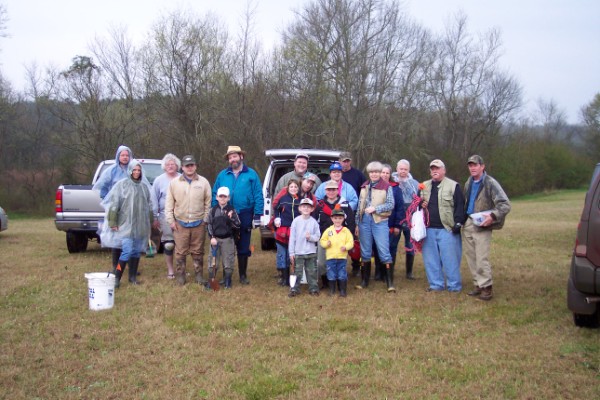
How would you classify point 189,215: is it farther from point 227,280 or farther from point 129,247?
point 227,280

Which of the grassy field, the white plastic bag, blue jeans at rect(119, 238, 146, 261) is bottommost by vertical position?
the grassy field

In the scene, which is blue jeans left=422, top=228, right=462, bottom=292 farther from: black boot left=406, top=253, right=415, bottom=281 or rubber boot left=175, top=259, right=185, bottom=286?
rubber boot left=175, top=259, right=185, bottom=286

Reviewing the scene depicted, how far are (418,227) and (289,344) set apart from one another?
9.83 feet

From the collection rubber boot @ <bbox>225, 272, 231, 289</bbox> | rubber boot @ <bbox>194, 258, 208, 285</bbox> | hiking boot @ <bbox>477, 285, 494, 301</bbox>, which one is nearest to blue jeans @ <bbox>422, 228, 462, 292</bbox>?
hiking boot @ <bbox>477, 285, 494, 301</bbox>

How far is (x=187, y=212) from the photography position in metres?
7.57

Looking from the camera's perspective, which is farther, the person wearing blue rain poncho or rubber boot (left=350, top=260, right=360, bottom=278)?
rubber boot (left=350, top=260, right=360, bottom=278)

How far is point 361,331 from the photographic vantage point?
217 inches

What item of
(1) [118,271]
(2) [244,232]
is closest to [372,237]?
(2) [244,232]

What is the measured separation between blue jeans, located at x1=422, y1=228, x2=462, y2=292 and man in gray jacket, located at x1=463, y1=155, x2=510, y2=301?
0.24m

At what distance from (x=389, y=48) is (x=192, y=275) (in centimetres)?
2388

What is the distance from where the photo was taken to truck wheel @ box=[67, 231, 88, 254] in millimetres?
10852

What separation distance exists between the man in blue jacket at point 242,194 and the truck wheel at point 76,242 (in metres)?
4.56

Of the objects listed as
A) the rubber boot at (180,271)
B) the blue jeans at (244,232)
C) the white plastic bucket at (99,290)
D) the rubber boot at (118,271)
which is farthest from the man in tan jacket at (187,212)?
the white plastic bucket at (99,290)

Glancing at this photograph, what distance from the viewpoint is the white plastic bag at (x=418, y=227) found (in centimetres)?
732
